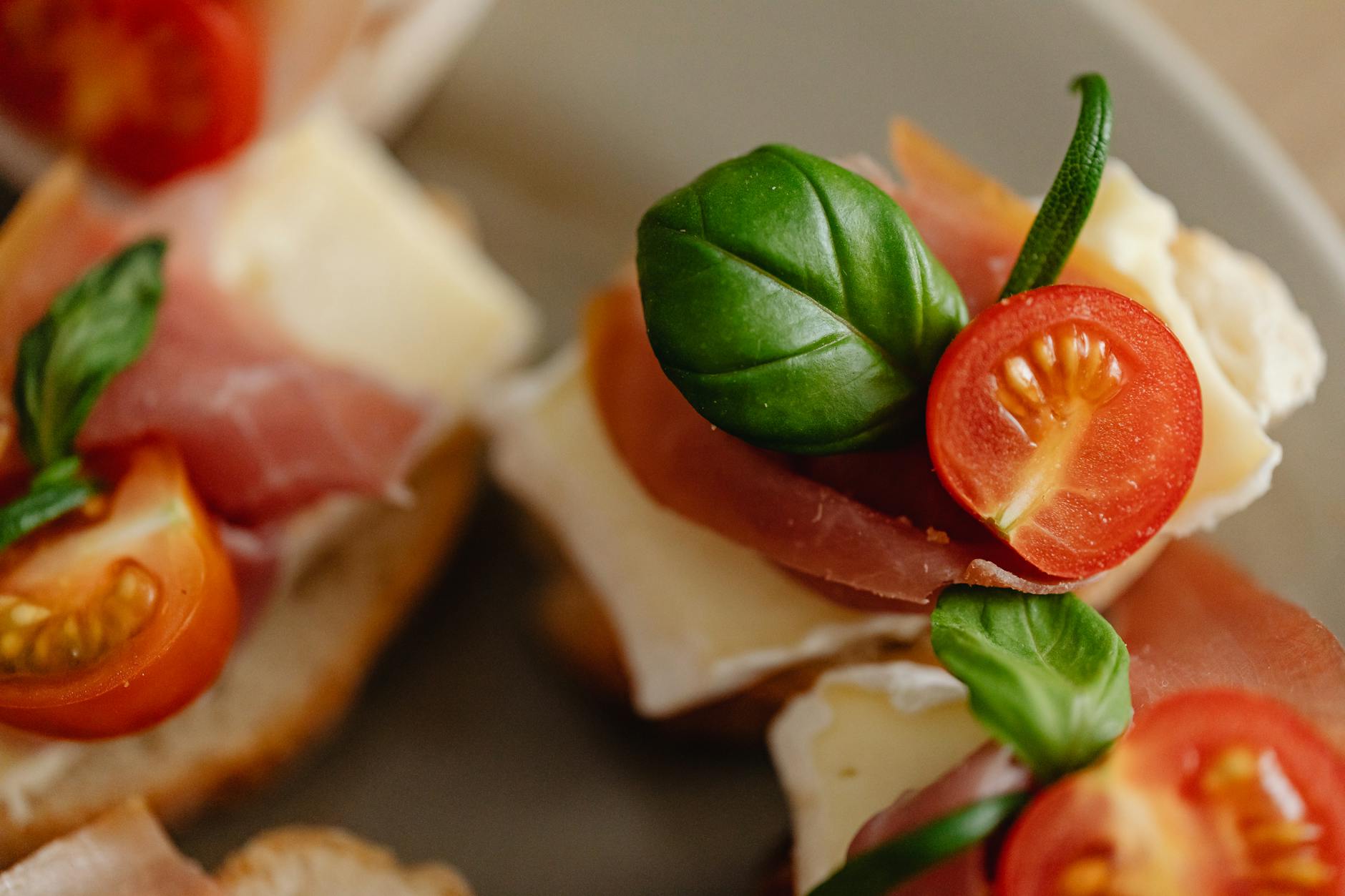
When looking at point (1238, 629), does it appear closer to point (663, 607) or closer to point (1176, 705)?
point (1176, 705)

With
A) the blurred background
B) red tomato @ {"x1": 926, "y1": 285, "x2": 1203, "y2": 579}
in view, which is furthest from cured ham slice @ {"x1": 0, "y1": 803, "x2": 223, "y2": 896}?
the blurred background

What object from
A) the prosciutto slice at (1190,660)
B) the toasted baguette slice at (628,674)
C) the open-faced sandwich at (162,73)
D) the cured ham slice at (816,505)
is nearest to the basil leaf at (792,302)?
the cured ham slice at (816,505)

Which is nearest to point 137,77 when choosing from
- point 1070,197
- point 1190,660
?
point 1070,197

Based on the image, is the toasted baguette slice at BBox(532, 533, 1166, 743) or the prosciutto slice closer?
the prosciutto slice

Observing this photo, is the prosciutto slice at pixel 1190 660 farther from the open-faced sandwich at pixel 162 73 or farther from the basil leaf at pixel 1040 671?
the open-faced sandwich at pixel 162 73

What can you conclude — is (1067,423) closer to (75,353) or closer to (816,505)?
(816,505)

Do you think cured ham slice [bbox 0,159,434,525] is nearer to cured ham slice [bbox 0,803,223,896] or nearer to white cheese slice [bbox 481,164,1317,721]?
white cheese slice [bbox 481,164,1317,721]
